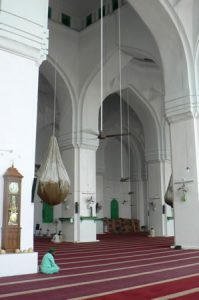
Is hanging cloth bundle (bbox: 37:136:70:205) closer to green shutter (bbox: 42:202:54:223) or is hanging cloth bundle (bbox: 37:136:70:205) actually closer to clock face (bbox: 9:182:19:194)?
clock face (bbox: 9:182:19:194)

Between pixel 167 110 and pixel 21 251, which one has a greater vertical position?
pixel 167 110

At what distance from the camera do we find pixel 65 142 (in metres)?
→ 12.4

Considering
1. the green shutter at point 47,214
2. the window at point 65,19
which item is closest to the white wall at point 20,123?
the window at point 65,19

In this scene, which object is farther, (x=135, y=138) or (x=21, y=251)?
(x=135, y=138)

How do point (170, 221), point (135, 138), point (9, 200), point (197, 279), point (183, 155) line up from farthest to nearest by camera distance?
1. point (135, 138)
2. point (170, 221)
3. point (183, 155)
4. point (9, 200)
5. point (197, 279)

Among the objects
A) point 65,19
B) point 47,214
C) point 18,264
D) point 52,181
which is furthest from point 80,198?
point 18,264

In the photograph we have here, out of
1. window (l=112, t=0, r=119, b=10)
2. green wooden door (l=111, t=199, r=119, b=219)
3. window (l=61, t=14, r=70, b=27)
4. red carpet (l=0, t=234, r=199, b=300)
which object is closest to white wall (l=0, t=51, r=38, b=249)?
red carpet (l=0, t=234, r=199, b=300)

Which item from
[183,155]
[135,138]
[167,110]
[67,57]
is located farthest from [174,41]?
[135,138]

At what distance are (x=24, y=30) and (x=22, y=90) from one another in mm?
938

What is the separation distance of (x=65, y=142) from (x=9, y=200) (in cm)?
730

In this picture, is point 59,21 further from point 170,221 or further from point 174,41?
point 170,221

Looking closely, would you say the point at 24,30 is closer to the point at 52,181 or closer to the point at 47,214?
the point at 52,181

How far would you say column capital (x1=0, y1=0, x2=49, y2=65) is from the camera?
559 centimetres

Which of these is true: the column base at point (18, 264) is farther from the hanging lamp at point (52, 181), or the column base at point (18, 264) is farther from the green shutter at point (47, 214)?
the green shutter at point (47, 214)
